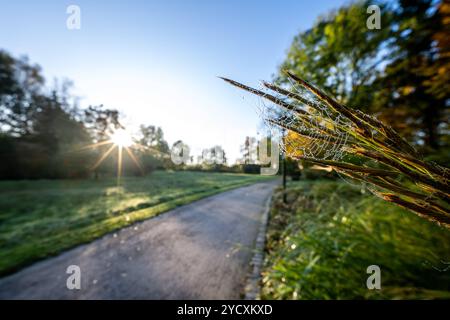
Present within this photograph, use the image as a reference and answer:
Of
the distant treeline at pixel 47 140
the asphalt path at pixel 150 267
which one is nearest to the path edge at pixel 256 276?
the asphalt path at pixel 150 267

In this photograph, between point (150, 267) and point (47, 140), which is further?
point (47, 140)

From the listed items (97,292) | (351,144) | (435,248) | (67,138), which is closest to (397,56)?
(435,248)

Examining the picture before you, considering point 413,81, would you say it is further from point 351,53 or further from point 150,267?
point 150,267

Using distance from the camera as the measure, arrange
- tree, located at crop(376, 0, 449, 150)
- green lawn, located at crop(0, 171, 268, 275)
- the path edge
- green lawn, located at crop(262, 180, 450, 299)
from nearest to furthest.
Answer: green lawn, located at crop(262, 180, 450, 299), tree, located at crop(376, 0, 449, 150), the path edge, green lawn, located at crop(0, 171, 268, 275)

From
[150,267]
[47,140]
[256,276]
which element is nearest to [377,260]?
[256,276]

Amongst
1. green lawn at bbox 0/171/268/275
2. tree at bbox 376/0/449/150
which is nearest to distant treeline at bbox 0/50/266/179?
green lawn at bbox 0/171/268/275

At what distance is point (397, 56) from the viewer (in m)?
3.59

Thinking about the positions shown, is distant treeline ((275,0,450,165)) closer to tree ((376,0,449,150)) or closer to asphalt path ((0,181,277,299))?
tree ((376,0,449,150))

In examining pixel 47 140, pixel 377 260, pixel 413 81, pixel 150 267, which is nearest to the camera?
pixel 377 260

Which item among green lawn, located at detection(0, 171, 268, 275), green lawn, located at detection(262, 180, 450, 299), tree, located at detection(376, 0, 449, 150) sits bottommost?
green lawn, located at detection(0, 171, 268, 275)

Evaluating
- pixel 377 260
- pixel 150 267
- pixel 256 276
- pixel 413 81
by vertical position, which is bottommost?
pixel 150 267

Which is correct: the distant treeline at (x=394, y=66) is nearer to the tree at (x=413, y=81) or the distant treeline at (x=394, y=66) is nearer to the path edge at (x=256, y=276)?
the tree at (x=413, y=81)
